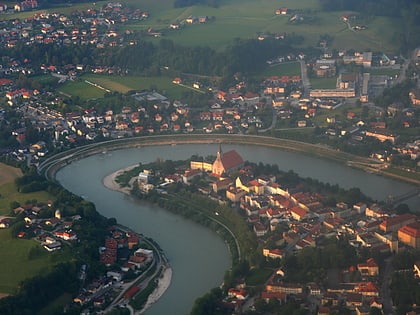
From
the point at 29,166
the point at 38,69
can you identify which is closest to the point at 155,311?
the point at 29,166

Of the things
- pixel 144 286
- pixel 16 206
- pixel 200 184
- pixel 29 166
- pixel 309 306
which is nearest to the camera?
pixel 309 306

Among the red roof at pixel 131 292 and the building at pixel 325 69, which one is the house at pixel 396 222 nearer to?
the red roof at pixel 131 292

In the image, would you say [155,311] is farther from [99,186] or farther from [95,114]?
[95,114]

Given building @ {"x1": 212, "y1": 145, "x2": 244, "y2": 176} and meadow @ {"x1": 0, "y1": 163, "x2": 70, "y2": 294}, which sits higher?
meadow @ {"x1": 0, "y1": 163, "x2": 70, "y2": 294}

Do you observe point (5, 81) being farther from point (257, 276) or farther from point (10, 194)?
point (257, 276)

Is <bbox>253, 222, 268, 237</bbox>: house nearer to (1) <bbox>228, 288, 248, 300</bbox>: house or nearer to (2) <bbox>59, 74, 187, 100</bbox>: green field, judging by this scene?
(1) <bbox>228, 288, 248, 300</bbox>: house

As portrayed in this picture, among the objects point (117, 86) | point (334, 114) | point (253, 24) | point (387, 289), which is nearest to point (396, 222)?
point (387, 289)

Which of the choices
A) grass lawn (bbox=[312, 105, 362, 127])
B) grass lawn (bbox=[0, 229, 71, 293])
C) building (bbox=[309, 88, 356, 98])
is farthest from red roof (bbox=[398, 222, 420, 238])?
building (bbox=[309, 88, 356, 98])
